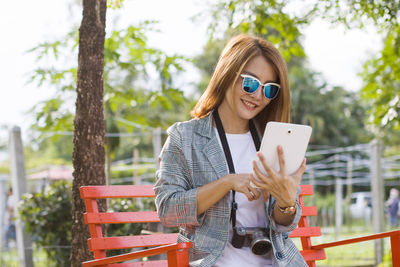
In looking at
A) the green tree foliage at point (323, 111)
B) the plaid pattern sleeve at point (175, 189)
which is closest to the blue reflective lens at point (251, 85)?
the plaid pattern sleeve at point (175, 189)

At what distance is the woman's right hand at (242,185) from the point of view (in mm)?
1964

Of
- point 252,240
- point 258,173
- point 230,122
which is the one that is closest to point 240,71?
point 230,122

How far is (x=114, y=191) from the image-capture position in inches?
105

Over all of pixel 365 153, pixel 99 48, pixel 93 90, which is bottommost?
pixel 365 153

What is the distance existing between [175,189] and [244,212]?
0.90 ft

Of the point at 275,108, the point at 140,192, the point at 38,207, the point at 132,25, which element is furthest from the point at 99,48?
the point at 38,207

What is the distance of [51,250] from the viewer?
5.30 meters

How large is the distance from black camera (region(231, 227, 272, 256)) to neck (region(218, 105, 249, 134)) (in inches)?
16.2

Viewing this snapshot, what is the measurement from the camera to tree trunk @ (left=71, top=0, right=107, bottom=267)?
11.0 ft

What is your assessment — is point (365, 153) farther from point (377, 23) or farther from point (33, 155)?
point (377, 23)

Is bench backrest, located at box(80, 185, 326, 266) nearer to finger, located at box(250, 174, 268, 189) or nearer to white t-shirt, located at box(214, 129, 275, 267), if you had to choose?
white t-shirt, located at box(214, 129, 275, 267)

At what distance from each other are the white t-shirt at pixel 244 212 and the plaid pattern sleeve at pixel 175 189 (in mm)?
158

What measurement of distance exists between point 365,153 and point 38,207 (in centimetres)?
2985

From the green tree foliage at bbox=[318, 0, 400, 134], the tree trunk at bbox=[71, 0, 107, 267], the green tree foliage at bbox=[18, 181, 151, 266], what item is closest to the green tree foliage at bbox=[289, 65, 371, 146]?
the green tree foliage at bbox=[318, 0, 400, 134]
